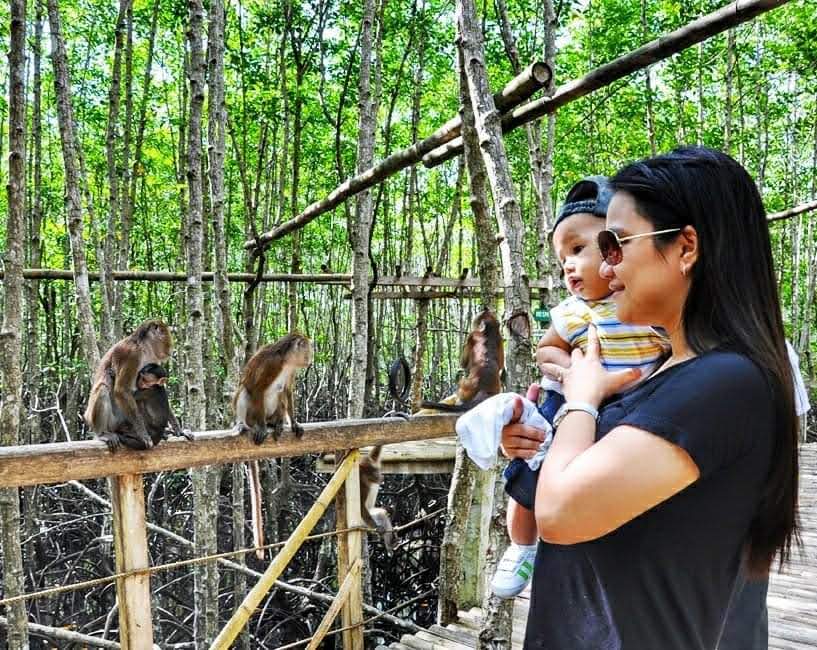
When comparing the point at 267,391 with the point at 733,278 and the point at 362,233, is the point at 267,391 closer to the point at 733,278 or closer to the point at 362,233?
the point at 362,233

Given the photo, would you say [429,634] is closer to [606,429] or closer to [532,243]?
[606,429]

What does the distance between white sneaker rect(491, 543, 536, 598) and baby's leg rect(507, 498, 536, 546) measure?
7cm

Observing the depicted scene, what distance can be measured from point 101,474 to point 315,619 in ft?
15.0

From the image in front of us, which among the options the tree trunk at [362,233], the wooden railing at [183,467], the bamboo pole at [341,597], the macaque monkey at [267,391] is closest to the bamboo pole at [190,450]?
the wooden railing at [183,467]

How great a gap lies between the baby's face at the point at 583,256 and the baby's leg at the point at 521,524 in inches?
17.1

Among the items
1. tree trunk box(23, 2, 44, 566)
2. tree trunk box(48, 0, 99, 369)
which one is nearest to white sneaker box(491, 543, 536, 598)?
tree trunk box(48, 0, 99, 369)

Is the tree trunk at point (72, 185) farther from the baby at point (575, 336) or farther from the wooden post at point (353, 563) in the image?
the baby at point (575, 336)

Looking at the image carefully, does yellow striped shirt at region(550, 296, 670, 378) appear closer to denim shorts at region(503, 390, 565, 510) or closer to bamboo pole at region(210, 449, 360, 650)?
denim shorts at region(503, 390, 565, 510)

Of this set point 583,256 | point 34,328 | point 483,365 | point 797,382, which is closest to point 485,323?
point 483,365

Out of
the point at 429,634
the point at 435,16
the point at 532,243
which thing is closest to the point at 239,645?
the point at 429,634

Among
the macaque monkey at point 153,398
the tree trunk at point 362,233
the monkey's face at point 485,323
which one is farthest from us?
the tree trunk at point 362,233

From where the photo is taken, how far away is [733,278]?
907mm

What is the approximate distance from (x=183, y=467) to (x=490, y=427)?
1593mm

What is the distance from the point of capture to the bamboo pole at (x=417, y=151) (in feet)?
7.50
